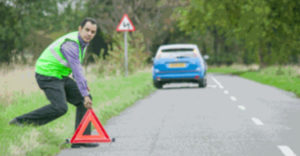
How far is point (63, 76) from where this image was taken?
7.48 m

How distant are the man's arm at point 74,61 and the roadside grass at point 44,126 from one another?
95 cm

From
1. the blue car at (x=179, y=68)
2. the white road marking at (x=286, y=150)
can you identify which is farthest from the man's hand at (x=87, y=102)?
the blue car at (x=179, y=68)

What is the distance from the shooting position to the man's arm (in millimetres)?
7000

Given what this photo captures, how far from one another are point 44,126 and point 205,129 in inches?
115

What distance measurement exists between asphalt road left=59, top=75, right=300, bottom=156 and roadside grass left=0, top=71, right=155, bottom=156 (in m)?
0.31

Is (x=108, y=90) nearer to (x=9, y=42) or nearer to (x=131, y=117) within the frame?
(x=131, y=117)

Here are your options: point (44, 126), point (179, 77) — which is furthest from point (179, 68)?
point (44, 126)

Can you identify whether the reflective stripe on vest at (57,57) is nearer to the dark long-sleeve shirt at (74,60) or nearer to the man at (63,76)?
the man at (63,76)

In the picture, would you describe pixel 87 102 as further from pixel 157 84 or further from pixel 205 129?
pixel 157 84

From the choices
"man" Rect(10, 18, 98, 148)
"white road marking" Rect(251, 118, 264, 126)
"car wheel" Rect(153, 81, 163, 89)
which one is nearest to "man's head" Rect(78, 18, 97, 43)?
"man" Rect(10, 18, 98, 148)

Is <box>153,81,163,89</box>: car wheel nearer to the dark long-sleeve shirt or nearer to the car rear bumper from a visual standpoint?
the car rear bumper

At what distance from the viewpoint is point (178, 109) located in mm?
13133

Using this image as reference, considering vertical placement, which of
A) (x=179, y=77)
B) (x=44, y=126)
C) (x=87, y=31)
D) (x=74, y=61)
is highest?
(x=87, y=31)

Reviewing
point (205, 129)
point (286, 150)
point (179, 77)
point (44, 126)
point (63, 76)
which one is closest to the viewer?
point (286, 150)
